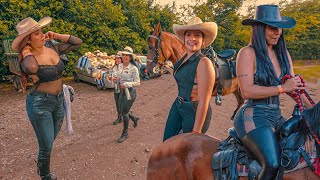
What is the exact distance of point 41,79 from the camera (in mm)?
3492

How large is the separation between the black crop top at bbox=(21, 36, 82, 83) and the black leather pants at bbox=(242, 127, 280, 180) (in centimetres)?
275

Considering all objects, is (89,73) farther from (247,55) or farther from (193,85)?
(247,55)

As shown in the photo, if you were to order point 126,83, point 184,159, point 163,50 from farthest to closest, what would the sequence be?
point 163,50 < point 126,83 < point 184,159

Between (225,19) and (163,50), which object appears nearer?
(163,50)

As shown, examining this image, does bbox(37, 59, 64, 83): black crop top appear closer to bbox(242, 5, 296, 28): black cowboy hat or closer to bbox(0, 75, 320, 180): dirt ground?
bbox(0, 75, 320, 180): dirt ground

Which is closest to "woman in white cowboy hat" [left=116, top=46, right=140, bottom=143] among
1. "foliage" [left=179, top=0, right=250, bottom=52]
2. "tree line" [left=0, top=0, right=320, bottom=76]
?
"tree line" [left=0, top=0, right=320, bottom=76]

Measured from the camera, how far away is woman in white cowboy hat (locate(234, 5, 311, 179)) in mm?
1924

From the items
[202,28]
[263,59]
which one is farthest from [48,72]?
[263,59]

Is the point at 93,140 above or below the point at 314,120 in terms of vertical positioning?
below

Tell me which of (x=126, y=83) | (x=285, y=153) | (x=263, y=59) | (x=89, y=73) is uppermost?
(x=263, y=59)

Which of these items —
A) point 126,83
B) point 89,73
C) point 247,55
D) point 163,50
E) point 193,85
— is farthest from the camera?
point 89,73

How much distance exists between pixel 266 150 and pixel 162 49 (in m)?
4.45

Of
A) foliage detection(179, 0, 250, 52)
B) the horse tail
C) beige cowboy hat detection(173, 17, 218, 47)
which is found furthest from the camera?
foliage detection(179, 0, 250, 52)

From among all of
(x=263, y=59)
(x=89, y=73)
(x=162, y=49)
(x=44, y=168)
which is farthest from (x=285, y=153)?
(x=89, y=73)
